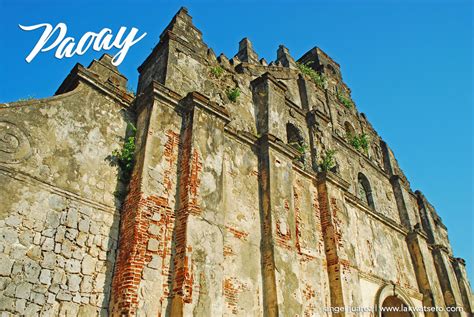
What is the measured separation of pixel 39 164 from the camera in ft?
17.7

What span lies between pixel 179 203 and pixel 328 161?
5.43 meters

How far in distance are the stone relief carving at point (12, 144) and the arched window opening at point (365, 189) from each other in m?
9.63

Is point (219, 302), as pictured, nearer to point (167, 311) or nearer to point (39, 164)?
point (167, 311)

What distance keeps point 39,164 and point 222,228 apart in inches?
111

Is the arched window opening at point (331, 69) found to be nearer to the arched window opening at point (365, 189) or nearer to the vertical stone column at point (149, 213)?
the arched window opening at point (365, 189)

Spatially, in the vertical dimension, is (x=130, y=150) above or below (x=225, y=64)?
below

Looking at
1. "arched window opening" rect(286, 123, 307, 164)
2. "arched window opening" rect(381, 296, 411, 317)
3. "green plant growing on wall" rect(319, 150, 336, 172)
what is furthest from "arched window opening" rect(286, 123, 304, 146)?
"arched window opening" rect(381, 296, 411, 317)

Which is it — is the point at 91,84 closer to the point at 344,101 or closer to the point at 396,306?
the point at 396,306

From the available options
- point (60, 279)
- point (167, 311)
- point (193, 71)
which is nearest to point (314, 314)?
point (167, 311)

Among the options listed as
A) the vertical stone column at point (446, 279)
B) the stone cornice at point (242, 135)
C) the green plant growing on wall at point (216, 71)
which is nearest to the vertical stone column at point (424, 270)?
the vertical stone column at point (446, 279)

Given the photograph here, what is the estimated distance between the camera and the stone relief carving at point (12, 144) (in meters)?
5.14

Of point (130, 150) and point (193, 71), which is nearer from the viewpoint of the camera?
point (130, 150)

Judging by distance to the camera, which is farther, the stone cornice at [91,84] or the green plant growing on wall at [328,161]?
the green plant growing on wall at [328,161]

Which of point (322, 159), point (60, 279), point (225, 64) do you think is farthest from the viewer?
point (322, 159)
